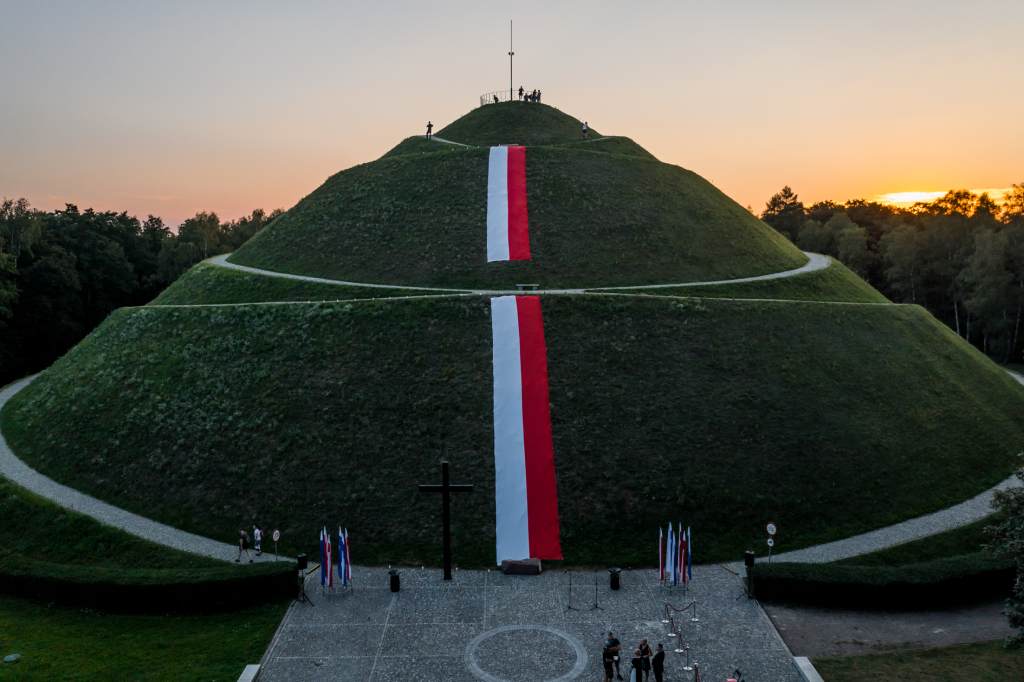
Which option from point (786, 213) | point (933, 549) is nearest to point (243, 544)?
point (933, 549)

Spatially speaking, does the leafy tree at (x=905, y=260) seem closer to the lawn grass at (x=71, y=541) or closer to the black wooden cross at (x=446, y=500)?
the black wooden cross at (x=446, y=500)

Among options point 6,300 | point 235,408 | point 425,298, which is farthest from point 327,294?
point 6,300

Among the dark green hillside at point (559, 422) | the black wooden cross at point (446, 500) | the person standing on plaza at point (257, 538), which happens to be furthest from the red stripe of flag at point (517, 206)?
the person standing on plaza at point (257, 538)

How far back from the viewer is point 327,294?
3653 cm

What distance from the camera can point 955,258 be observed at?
62656mm

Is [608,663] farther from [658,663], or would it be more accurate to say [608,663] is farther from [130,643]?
[130,643]

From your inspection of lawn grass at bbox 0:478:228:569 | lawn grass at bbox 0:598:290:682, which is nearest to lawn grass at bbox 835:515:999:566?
lawn grass at bbox 0:598:290:682

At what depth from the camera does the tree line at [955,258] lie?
55.1 metres

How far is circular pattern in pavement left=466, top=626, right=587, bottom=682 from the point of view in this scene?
15242 millimetres

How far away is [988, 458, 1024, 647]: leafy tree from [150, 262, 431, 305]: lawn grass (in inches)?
1059

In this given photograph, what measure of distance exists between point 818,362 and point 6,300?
59.4 meters

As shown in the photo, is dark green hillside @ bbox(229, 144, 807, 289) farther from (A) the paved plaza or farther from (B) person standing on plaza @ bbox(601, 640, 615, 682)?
(B) person standing on plaza @ bbox(601, 640, 615, 682)

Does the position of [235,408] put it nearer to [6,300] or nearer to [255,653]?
[255,653]

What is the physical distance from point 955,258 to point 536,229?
153 ft
